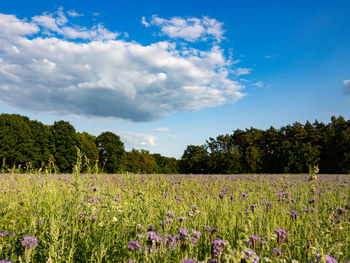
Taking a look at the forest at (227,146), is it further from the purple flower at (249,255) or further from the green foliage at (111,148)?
the purple flower at (249,255)

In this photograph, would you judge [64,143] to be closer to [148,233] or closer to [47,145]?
[47,145]

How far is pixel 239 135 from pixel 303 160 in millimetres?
17237

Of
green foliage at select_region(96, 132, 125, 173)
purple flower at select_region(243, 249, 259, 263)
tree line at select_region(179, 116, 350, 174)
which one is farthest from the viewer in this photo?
green foliage at select_region(96, 132, 125, 173)

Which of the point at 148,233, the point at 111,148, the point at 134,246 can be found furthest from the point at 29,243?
the point at 111,148

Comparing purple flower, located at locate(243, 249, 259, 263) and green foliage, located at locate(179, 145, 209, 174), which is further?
green foliage, located at locate(179, 145, 209, 174)

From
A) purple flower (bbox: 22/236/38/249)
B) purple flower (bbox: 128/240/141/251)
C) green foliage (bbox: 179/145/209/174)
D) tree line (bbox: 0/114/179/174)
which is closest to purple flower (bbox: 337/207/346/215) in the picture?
purple flower (bbox: 128/240/141/251)

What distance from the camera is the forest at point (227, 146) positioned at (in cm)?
3584

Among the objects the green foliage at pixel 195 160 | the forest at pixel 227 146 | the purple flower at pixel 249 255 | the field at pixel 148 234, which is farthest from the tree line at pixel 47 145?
the purple flower at pixel 249 255

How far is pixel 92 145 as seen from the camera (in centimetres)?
5172

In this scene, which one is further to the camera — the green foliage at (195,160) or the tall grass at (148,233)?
the green foliage at (195,160)

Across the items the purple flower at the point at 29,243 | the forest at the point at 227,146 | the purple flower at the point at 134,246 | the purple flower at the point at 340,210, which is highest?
the forest at the point at 227,146

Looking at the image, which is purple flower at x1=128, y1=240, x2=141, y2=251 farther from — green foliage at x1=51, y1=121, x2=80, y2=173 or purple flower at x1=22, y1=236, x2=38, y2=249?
green foliage at x1=51, y1=121, x2=80, y2=173

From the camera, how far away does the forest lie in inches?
1411

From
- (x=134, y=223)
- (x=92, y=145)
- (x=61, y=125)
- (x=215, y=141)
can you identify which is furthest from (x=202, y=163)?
(x=134, y=223)
